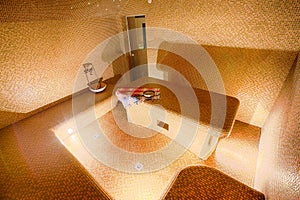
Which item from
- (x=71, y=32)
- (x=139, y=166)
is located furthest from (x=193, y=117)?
(x=71, y=32)

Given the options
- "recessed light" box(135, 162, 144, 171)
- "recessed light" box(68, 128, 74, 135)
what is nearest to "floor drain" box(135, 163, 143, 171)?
"recessed light" box(135, 162, 144, 171)

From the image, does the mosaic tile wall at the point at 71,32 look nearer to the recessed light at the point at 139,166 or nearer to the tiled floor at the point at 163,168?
the tiled floor at the point at 163,168

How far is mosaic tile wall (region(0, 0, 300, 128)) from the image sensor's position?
156cm

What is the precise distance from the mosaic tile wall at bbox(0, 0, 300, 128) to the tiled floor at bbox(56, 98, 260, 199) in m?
0.79

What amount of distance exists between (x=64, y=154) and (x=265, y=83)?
2.46m

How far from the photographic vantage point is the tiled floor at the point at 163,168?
149 centimetres

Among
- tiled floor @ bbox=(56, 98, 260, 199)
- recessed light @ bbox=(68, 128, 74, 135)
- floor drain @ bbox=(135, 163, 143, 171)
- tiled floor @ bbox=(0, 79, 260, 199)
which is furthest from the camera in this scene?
recessed light @ bbox=(68, 128, 74, 135)

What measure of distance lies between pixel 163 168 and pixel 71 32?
8.18 feet

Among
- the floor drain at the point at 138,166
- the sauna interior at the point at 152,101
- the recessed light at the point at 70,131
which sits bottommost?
the floor drain at the point at 138,166

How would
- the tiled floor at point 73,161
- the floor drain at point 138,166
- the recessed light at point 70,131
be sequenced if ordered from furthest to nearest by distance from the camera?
the recessed light at point 70,131 → the floor drain at point 138,166 → the tiled floor at point 73,161

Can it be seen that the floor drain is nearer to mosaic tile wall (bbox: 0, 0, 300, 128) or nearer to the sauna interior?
the sauna interior

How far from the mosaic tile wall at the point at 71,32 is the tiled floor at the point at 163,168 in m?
0.79

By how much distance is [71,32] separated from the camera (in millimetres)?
2215

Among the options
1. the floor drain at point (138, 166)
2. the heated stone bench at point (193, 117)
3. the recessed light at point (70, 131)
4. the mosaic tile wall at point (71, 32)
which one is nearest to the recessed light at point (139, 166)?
the floor drain at point (138, 166)
